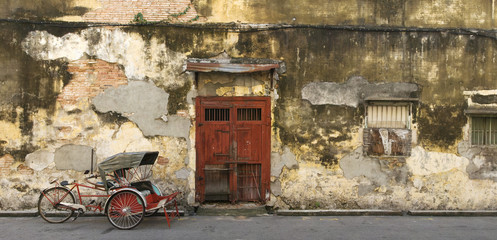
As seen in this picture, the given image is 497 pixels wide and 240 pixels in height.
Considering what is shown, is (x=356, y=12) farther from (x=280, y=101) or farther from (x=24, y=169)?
(x=24, y=169)

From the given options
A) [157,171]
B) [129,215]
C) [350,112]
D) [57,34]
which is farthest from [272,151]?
[57,34]

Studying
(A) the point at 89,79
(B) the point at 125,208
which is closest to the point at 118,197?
(B) the point at 125,208

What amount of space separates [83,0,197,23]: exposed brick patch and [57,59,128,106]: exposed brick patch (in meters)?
0.98

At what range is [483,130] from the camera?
8.97 metres

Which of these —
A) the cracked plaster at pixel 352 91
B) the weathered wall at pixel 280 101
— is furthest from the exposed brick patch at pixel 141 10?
the cracked plaster at pixel 352 91

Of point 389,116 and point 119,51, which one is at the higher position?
point 119,51

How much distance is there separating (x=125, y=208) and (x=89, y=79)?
10.0 ft

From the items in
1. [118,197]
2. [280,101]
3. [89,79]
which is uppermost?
[89,79]

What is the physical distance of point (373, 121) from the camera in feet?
29.1

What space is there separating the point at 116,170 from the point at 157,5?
12.0 feet

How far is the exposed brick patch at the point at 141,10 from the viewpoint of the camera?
868 centimetres

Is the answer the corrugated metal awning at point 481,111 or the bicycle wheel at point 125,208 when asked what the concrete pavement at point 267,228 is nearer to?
the bicycle wheel at point 125,208

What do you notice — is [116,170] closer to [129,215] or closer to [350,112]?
[129,215]

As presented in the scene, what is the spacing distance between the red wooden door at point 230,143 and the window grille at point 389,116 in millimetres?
2352
